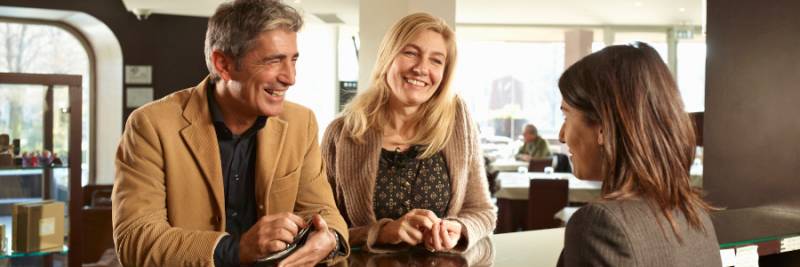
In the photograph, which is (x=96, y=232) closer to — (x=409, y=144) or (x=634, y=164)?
(x=409, y=144)

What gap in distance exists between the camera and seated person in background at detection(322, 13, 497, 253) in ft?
8.99

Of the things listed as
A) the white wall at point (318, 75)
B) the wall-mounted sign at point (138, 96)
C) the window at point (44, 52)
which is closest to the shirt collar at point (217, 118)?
the window at point (44, 52)

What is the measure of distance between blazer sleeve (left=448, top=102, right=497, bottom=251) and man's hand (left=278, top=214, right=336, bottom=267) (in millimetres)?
619

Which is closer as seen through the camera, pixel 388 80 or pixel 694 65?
pixel 388 80

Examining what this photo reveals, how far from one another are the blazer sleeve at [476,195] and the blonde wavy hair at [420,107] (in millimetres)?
93

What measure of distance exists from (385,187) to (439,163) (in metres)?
Result: 0.20

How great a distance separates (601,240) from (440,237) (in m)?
1.10

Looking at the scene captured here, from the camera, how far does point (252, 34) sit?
215cm

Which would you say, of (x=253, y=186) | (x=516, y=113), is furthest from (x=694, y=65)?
(x=253, y=186)

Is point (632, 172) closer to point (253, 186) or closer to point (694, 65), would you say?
point (253, 186)

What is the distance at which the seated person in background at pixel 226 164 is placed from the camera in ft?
6.69

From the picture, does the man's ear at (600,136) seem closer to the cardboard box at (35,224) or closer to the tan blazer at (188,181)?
the tan blazer at (188,181)

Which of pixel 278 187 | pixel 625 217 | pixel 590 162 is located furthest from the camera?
pixel 278 187

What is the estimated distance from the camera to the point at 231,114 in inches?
89.4
